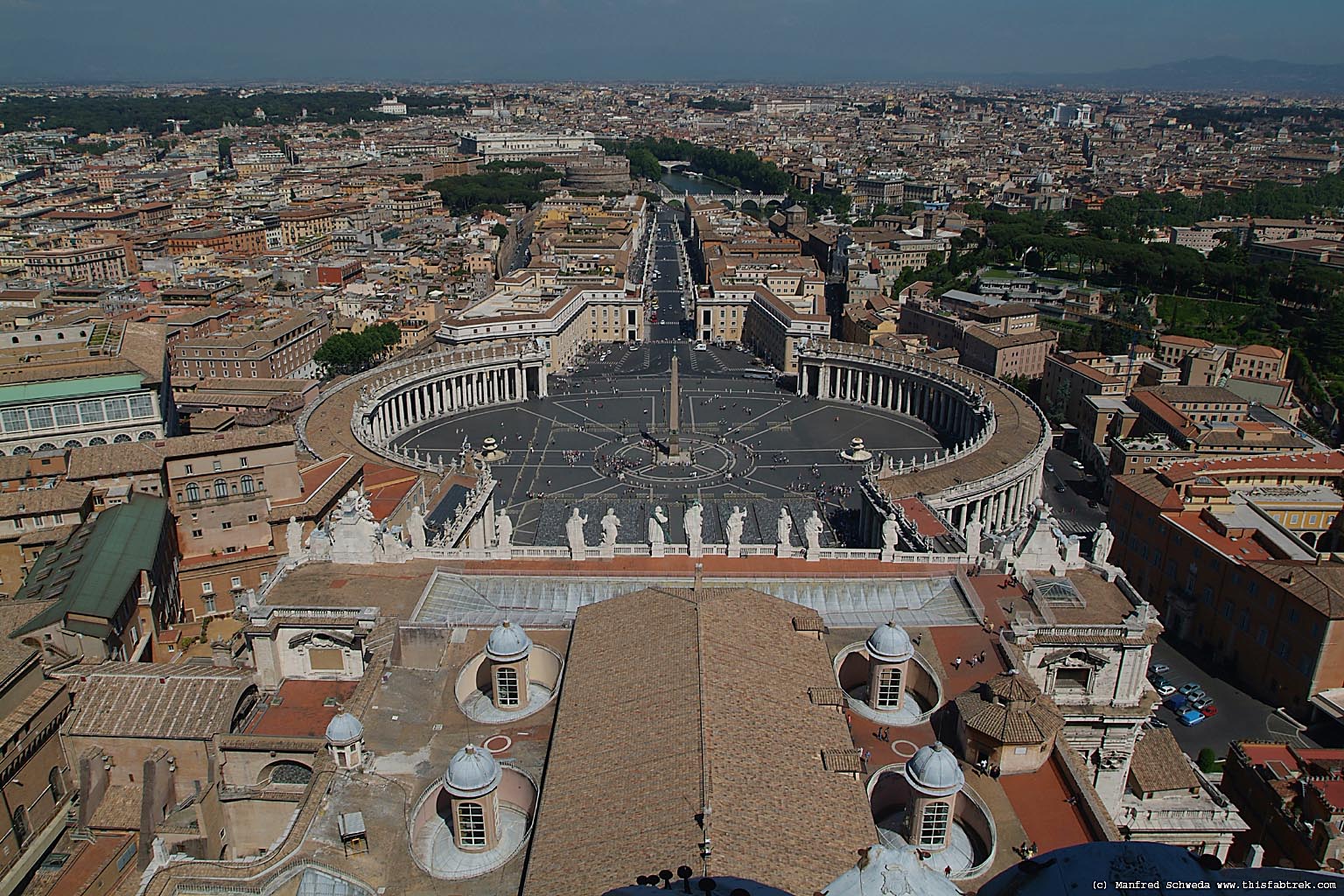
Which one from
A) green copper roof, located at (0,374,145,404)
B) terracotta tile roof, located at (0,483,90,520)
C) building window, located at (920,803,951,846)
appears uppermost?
green copper roof, located at (0,374,145,404)

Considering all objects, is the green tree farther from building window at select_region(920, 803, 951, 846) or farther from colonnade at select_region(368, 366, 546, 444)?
building window at select_region(920, 803, 951, 846)

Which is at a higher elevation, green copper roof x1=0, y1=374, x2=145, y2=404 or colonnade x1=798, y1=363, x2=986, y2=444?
green copper roof x1=0, y1=374, x2=145, y2=404

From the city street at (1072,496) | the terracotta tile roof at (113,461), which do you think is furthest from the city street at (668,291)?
the terracotta tile roof at (113,461)

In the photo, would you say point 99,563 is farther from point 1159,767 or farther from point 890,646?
point 1159,767

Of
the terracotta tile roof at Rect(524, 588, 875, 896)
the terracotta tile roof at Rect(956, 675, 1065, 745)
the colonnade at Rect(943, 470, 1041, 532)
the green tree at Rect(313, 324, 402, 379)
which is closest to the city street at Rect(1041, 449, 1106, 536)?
the colonnade at Rect(943, 470, 1041, 532)

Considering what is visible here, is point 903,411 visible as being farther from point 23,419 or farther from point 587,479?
point 23,419

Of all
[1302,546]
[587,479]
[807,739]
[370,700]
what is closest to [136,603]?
[370,700]

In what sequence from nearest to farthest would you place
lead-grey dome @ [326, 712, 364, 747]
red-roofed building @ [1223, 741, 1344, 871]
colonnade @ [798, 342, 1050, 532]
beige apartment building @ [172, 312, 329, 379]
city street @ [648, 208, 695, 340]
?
lead-grey dome @ [326, 712, 364, 747]
red-roofed building @ [1223, 741, 1344, 871]
colonnade @ [798, 342, 1050, 532]
beige apartment building @ [172, 312, 329, 379]
city street @ [648, 208, 695, 340]
